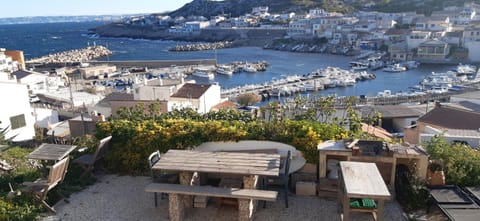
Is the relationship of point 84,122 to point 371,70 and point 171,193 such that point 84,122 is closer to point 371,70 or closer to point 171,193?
point 171,193

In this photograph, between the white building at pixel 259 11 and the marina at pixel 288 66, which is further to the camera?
the white building at pixel 259 11

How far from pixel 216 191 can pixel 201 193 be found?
0.21 metres

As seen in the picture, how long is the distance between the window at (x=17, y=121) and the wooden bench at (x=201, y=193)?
8.44 meters

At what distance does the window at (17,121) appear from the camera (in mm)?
12094

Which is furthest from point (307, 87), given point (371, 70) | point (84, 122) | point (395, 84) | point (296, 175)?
point (296, 175)

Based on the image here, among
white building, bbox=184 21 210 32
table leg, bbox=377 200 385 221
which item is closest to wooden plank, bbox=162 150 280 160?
table leg, bbox=377 200 385 221

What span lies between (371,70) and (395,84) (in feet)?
31.5

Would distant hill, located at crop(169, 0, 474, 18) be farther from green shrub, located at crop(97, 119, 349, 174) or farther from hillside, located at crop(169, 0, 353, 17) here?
green shrub, located at crop(97, 119, 349, 174)

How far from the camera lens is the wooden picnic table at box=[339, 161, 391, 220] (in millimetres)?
4824

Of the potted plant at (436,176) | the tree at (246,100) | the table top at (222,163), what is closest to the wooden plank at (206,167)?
the table top at (222,163)

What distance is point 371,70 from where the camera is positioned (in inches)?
2048

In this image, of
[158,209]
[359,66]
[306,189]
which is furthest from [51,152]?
[359,66]

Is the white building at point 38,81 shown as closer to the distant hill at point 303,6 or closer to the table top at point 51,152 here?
the table top at point 51,152

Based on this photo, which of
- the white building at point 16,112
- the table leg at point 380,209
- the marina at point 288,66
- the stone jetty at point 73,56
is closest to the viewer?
the table leg at point 380,209
